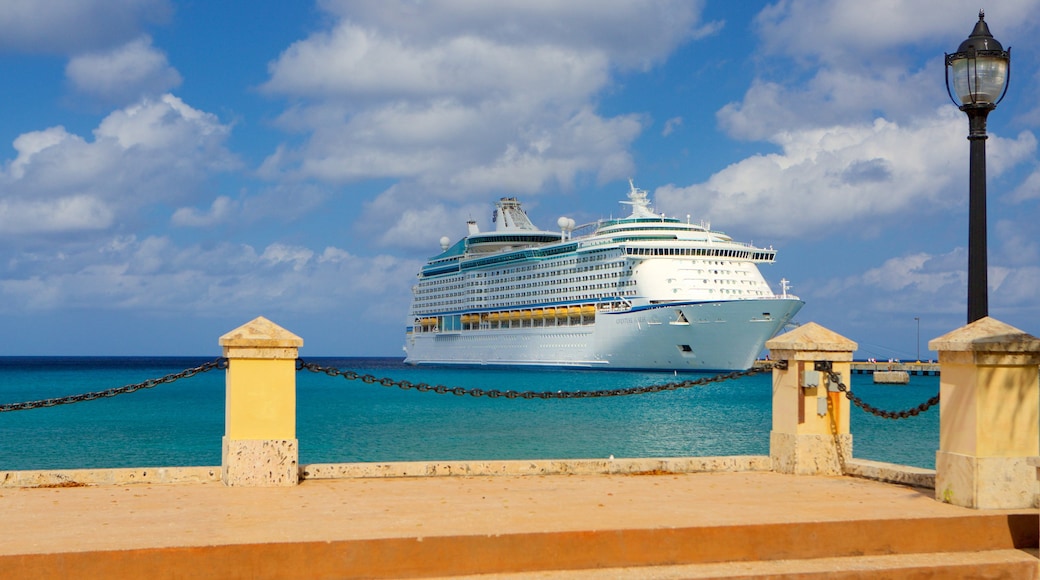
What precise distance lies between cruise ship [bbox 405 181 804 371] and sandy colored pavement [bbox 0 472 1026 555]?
163 ft

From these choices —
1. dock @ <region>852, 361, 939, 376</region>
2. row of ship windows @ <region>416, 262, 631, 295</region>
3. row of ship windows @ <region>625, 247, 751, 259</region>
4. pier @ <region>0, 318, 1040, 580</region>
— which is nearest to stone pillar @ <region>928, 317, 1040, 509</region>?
pier @ <region>0, 318, 1040, 580</region>

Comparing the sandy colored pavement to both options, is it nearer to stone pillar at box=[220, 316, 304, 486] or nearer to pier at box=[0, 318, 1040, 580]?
pier at box=[0, 318, 1040, 580]

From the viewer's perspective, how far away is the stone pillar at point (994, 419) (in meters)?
6.80

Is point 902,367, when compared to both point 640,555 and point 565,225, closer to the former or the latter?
point 565,225

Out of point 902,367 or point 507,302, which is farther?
point 902,367

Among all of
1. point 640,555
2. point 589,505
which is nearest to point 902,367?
point 589,505

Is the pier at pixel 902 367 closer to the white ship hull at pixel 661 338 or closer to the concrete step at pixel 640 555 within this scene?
the white ship hull at pixel 661 338

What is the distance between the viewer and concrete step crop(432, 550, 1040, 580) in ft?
18.2

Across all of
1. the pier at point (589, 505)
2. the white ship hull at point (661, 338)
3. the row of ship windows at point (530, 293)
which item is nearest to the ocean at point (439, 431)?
the white ship hull at point (661, 338)

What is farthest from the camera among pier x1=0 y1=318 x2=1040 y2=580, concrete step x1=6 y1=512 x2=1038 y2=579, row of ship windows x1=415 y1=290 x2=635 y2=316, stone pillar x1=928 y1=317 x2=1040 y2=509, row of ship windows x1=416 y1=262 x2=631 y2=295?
row of ship windows x1=416 y1=262 x2=631 y2=295

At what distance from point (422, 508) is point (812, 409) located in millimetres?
3747

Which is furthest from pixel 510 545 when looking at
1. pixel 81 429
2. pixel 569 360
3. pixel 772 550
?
pixel 569 360

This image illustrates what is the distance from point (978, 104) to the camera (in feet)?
27.3

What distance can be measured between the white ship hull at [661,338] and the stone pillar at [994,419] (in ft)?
164
